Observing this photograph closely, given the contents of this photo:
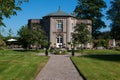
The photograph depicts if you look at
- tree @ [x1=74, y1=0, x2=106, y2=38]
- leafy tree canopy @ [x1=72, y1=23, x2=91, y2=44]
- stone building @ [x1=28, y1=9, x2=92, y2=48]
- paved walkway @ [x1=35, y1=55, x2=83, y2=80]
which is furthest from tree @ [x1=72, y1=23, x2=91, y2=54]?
paved walkway @ [x1=35, y1=55, x2=83, y2=80]

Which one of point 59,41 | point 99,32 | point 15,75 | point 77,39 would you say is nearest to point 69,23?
point 59,41

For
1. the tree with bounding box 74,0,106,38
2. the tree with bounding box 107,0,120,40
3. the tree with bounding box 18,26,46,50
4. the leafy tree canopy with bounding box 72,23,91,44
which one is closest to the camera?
the tree with bounding box 18,26,46,50

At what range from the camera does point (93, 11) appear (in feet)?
279

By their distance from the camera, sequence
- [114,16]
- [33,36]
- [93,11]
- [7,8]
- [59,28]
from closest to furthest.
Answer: [7,8] → [33,36] → [59,28] → [93,11] → [114,16]

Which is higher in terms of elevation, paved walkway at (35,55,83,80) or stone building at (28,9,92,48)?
stone building at (28,9,92,48)

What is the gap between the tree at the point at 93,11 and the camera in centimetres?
8488

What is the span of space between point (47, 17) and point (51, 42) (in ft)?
19.1

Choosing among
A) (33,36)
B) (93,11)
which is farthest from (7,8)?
(93,11)

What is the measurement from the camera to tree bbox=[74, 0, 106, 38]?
8488 cm

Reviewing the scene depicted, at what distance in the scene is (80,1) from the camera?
85875mm

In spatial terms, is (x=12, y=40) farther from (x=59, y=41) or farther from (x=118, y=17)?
(x=118, y=17)

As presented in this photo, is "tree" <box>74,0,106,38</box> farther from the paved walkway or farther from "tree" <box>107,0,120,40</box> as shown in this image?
the paved walkway

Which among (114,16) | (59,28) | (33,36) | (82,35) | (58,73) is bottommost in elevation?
(58,73)

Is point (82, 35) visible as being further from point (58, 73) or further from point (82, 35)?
point (58, 73)
